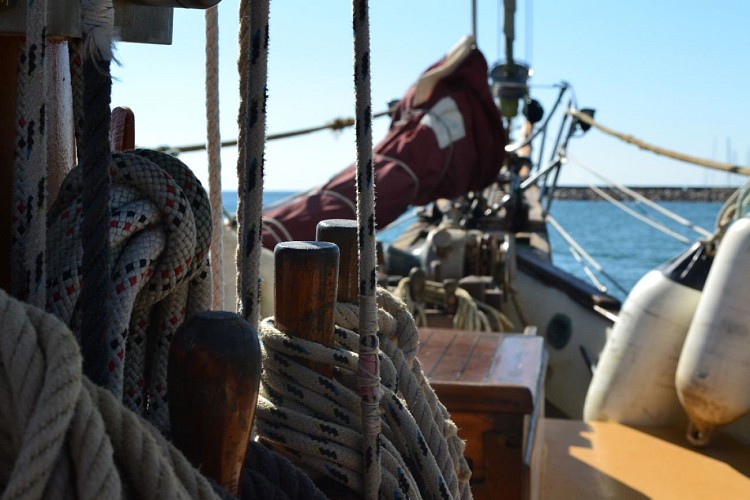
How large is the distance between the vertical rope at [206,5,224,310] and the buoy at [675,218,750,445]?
206 cm

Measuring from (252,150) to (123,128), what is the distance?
0.84 feet

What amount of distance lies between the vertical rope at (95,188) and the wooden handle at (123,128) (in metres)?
0.37

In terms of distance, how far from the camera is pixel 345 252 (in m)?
1.09

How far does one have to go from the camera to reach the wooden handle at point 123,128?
102 cm

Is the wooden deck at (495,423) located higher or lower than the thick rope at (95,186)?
lower

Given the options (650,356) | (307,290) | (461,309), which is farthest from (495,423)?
(461,309)

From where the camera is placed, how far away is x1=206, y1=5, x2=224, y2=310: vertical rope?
1.10m

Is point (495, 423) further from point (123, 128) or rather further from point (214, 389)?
point (214, 389)

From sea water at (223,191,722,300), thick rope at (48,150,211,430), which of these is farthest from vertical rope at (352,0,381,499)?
sea water at (223,191,722,300)

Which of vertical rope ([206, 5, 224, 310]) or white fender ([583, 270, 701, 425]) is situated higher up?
vertical rope ([206, 5, 224, 310])

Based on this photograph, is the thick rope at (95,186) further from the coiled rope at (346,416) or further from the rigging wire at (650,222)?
the rigging wire at (650,222)

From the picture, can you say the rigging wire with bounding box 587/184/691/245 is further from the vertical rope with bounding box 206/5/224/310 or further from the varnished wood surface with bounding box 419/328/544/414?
the vertical rope with bounding box 206/5/224/310

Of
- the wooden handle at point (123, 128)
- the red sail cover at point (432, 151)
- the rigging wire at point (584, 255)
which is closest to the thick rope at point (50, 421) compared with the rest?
the wooden handle at point (123, 128)

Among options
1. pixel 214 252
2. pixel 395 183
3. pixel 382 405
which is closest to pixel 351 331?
pixel 382 405
